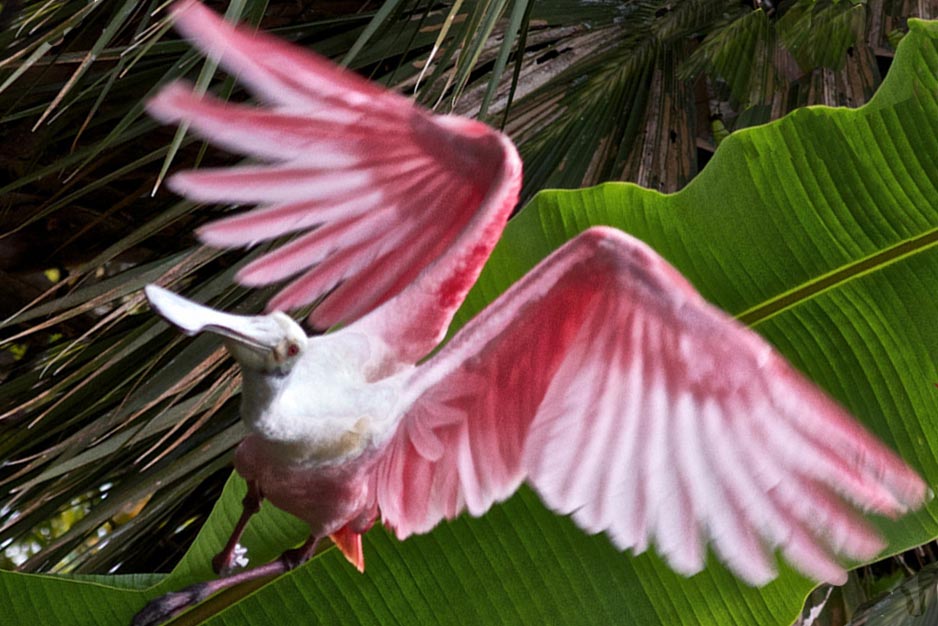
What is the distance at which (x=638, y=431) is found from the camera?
421 millimetres

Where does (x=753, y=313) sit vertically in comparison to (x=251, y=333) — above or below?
below

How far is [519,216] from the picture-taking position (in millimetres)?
640

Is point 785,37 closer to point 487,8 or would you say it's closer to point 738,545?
point 487,8

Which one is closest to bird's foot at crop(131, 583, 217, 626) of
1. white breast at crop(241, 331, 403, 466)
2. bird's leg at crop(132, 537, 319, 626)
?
bird's leg at crop(132, 537, 319, 626)

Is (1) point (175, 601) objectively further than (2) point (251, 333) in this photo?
Yes

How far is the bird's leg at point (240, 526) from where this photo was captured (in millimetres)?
431

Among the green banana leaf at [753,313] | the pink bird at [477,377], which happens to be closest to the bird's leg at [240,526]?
the pink bird at [477,377]

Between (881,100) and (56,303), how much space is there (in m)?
0.55

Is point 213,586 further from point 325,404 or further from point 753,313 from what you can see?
point 753,313

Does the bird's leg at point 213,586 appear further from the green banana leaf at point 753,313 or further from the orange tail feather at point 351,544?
the green banana leaf at point 753,313

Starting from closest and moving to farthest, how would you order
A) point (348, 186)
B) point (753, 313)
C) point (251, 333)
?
point (251, 333)
point (348, 186)
point (753, 313)

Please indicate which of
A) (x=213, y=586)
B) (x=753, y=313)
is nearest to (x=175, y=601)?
(x=213, y=586)

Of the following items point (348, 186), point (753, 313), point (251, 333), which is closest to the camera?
point (251, 333)

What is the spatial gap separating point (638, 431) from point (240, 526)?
0.18 meters
